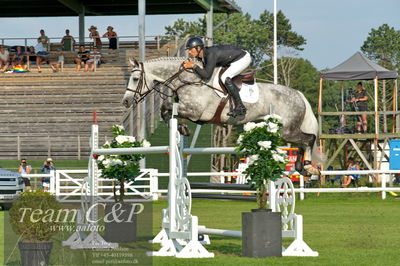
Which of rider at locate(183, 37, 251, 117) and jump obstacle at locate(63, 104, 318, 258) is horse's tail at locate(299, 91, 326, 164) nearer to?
rider at locate(183, 37, 251, 117)

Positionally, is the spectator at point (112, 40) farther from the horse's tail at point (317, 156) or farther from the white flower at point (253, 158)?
the white flower at point (253, 158)

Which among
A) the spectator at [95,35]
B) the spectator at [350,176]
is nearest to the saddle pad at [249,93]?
the spectator at [350,176]

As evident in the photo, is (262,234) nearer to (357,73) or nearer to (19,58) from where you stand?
(357,73)

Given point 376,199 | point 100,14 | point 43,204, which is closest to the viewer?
point 43,204

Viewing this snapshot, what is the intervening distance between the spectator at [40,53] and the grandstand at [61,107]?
346 millimetres

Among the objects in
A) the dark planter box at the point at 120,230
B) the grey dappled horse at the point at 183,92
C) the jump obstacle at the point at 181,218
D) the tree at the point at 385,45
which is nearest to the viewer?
the jump obstacle at the point at 181,218

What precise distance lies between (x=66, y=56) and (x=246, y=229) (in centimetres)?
2667

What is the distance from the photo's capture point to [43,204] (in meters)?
10.4

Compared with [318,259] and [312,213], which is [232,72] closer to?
[318,259]

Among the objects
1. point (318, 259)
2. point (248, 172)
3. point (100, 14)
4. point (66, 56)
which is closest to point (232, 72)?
point (248, 172)

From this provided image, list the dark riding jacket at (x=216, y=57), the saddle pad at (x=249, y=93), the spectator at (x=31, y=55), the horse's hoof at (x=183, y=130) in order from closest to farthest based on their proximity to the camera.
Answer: the horse's hoof at (x=183, y=130) < the dark riding jacket at (x=216, y=57) < the saddle pad at (x=249, y=93) < the spectator at (x=31, y=55)

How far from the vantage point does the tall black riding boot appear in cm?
Answer: 1434

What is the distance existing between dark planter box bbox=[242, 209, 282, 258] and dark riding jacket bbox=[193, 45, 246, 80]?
2.85 m

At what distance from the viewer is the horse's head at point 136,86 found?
1448 cm
